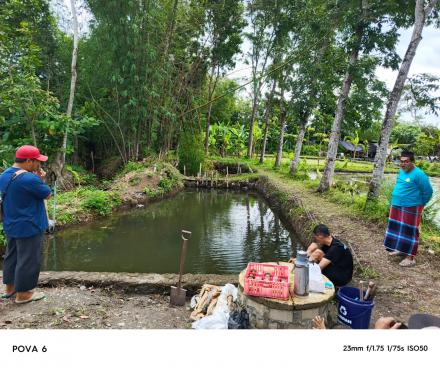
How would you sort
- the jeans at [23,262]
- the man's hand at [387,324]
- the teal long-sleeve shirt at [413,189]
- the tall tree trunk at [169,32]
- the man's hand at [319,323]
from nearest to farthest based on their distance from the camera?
the man's hand at [387,324] < the man's hand at [319,323] < the jeans at [23,262] < the teal long-sleeve shirt at [413,189] < the tall tree trunk at [169,32]

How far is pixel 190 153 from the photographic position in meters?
16.0

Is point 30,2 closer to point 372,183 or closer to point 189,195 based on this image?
point 189,195

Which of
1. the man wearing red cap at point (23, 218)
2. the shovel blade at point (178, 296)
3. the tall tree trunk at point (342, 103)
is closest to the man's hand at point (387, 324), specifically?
the shovel blade at point (178, 296)

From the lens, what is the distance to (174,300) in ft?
12.5

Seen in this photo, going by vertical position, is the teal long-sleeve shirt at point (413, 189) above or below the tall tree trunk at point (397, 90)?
below

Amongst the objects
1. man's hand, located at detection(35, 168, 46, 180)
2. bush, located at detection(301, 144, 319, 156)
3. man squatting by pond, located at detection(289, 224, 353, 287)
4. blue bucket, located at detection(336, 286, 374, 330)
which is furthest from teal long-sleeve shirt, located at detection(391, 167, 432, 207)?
bush, located at detection(301, 144, 319, 156)

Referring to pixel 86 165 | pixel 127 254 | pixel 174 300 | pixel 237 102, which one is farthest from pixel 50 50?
pixel 237 102

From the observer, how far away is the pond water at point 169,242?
569 cm

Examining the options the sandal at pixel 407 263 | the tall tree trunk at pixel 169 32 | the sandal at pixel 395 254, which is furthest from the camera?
the tall tree trunk at pixel 169 32

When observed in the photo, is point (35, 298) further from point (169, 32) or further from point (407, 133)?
point (407, 133)

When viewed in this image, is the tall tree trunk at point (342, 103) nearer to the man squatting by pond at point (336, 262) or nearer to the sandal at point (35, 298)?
the man squatting by pond at point (336, 262)

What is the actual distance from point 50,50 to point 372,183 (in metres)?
11.8

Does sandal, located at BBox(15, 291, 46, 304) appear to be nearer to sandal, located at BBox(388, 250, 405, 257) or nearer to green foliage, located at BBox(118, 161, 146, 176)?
sandal, located at BBox(388, 250, 405, 257)

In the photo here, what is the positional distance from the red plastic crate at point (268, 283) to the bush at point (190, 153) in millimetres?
13121
